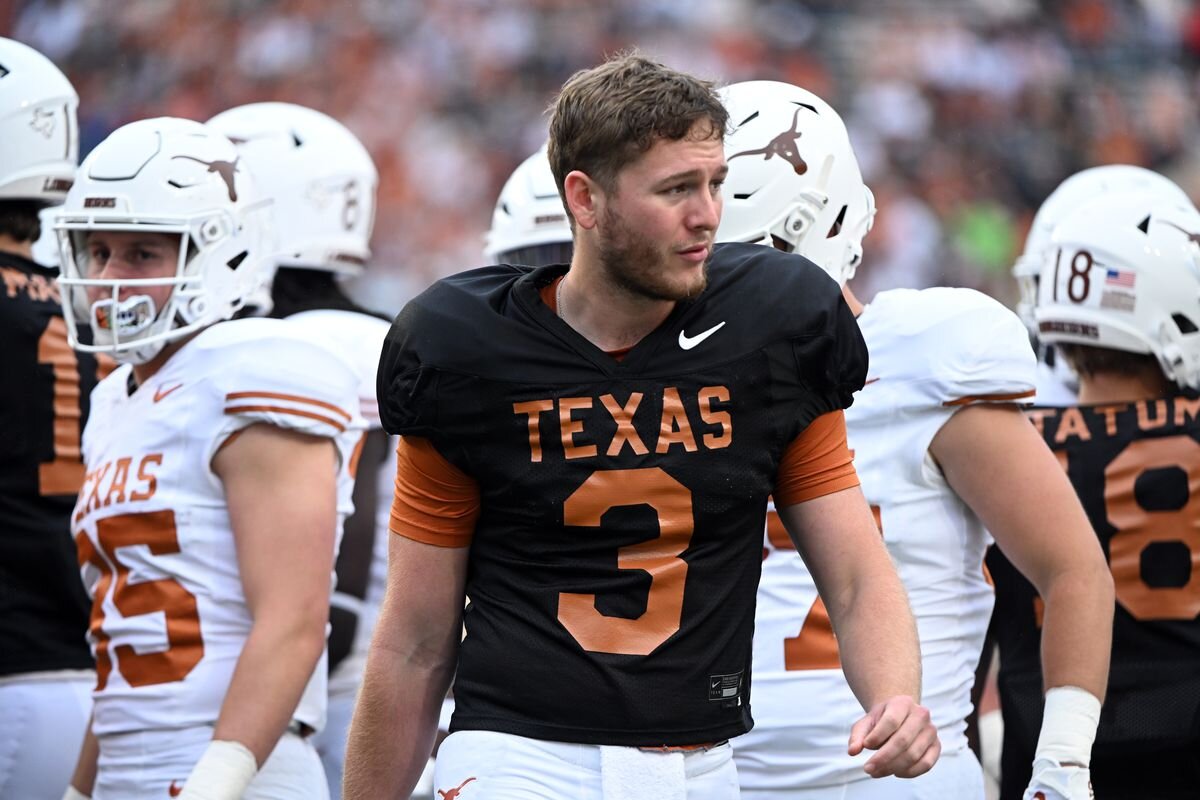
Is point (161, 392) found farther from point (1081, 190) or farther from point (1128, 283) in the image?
point (1081, 190)

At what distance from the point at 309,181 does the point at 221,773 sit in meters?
2.57

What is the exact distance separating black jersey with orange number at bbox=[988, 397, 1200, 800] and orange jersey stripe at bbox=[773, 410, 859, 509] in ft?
4.59

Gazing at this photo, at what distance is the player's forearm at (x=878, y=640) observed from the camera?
2633mm

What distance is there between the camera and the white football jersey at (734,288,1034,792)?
336 cm

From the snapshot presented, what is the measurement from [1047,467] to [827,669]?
58 cm

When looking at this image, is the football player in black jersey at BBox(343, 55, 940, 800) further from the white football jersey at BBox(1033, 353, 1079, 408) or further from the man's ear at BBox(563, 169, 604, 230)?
the white football jersey at BBox(1033, 353, 1079, 408)

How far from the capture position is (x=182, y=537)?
3.70 m

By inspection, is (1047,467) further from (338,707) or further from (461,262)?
(461,262)

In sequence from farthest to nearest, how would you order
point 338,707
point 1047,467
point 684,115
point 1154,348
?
point 338,707 < point 1154,348 < point 1047,467 < point 684,115

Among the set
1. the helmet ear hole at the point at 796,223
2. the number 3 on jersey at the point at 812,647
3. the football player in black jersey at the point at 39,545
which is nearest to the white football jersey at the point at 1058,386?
the helmet ear hole at the point at 796,223

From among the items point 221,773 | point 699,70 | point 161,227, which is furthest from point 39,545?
point 699,70

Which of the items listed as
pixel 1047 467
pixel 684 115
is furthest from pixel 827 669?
pixel 684 115

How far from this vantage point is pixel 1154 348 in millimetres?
4117

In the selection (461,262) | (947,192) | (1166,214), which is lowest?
(461,262)
